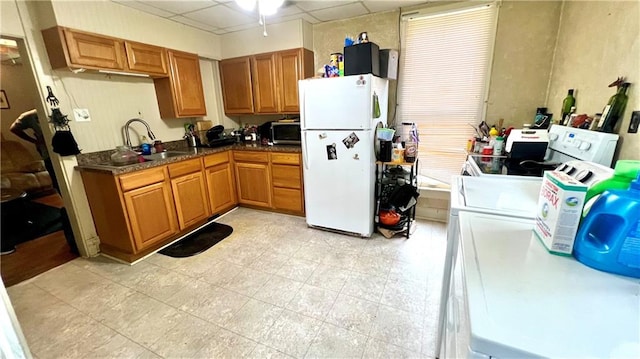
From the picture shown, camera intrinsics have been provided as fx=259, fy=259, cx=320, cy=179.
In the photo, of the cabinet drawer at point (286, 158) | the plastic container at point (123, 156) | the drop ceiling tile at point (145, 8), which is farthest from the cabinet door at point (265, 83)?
the plastic container at point (123, 156)

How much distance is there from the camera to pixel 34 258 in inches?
102

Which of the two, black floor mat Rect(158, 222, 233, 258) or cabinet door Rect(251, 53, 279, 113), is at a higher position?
cabinet door Rect(251, 53, 279, 113)

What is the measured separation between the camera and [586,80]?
68.9 inches

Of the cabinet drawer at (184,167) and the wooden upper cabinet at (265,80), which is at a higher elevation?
the wooden upper cabinet at (265,80)

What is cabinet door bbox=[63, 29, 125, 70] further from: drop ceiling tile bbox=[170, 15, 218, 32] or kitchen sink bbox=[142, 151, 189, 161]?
kitchen sink bbox=[142, 151, 189, 161]

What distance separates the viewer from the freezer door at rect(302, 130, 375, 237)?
8.46ft

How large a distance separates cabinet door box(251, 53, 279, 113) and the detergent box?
10.1ft

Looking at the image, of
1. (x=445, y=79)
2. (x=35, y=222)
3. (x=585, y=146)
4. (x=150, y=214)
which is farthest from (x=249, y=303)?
(x=35, y=222)

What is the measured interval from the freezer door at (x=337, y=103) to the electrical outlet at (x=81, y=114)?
2081 millimetres

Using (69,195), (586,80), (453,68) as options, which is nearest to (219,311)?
(69,195)

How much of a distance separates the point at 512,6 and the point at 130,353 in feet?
13.5

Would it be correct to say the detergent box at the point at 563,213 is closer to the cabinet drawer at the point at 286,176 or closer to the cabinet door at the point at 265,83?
the cabinet drawer at the point at 286,176

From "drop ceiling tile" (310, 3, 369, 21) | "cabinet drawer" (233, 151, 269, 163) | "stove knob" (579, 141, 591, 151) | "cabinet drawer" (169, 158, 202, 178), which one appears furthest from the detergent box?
"cabinet drawer" (169, 158, 202, 178)

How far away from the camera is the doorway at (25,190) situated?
2.36 m
